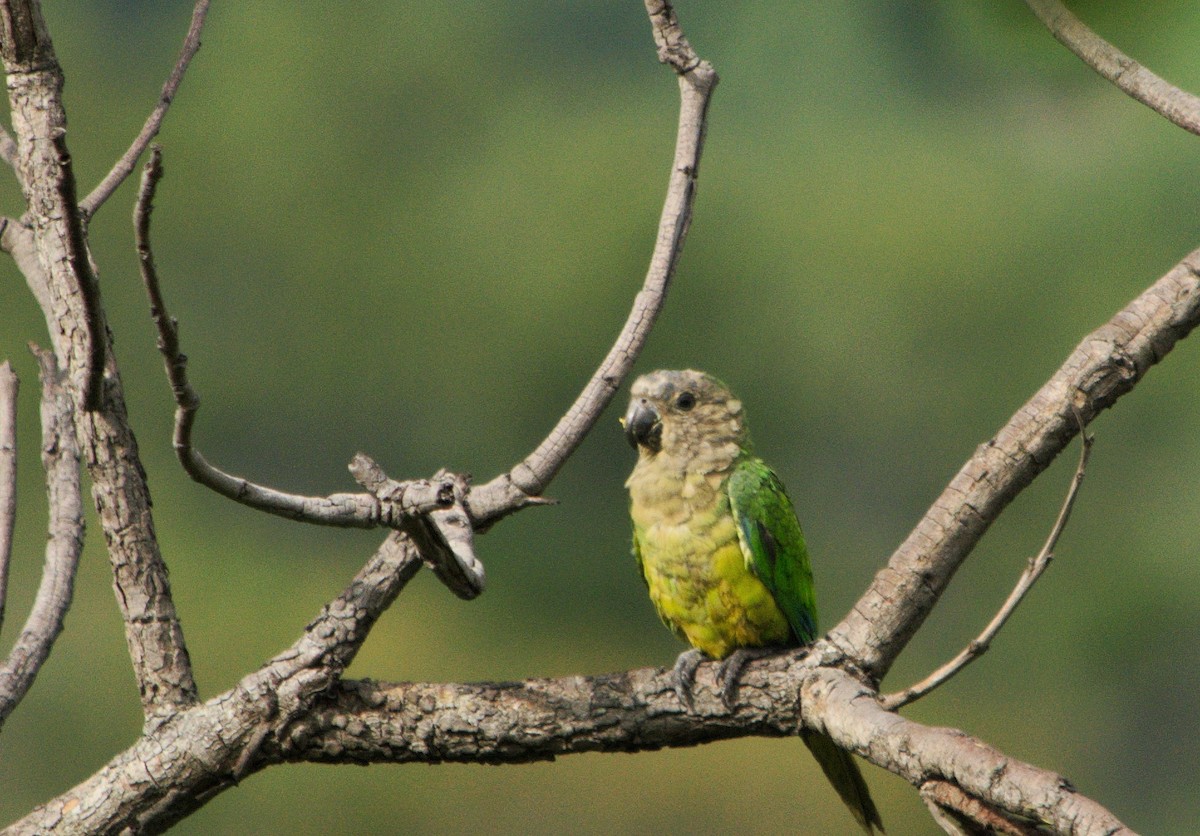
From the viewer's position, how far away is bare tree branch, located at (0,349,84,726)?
1915 millimetres

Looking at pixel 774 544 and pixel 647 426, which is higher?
pixel 647 426

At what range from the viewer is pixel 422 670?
537 centimetres

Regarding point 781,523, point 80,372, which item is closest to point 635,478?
point 781,523

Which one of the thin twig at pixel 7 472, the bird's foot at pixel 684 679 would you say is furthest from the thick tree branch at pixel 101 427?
the bird's foot at pixel 684 679

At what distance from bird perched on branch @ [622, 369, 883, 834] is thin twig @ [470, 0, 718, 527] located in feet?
1.83

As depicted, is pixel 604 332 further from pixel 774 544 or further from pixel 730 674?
pixel 730 674

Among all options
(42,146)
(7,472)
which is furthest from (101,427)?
(42,146)

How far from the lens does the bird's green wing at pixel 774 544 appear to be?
7.53 ft

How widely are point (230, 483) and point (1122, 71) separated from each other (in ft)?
4.84

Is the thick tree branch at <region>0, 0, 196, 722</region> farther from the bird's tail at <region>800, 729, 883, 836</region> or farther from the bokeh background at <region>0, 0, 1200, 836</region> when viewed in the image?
the bokeh background at <region>0, 0, 1200, 836</region>

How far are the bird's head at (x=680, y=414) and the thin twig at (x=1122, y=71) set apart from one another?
93cm

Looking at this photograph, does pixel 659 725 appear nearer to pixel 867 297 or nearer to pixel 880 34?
pixel 867 297

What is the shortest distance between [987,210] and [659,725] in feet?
16.7

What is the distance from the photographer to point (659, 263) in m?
1.83
